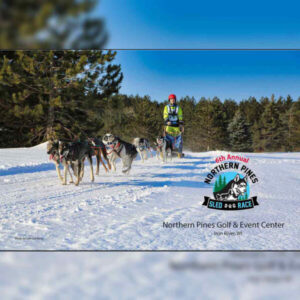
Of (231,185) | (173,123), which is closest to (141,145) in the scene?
(173,123)

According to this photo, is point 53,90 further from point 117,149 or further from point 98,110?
point 117,149

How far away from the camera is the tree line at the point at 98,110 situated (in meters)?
1.33

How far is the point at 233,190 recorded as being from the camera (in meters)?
1.52

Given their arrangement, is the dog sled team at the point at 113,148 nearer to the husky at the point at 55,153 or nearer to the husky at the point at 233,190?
the husky at the point at 55,153

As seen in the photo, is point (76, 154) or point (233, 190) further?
point (76, 154)

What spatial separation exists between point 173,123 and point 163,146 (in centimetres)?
26

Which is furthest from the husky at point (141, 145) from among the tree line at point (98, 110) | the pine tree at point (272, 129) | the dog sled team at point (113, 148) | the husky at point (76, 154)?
the pine tree at point (272, 129)

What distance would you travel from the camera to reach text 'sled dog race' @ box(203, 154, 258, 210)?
1.49 m

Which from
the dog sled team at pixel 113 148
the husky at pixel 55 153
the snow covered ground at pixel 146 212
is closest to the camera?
the snow covered ground at pixel 146 212

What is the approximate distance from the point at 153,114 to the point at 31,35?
84 centimetres

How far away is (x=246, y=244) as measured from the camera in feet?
4.36

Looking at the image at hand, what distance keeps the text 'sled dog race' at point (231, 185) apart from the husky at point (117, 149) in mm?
672

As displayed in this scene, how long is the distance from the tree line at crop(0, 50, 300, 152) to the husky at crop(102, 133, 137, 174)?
25cm

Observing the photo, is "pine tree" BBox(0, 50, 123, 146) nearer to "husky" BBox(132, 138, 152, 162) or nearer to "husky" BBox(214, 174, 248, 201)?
"husky" BBox(132, 138, 152, 162)
